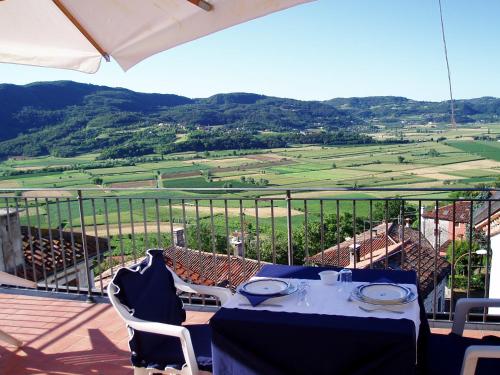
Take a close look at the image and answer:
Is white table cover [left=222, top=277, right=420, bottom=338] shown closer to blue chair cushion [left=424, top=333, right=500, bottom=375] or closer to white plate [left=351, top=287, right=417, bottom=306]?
white plate [left=351, top=287, right=417, bottom=306]

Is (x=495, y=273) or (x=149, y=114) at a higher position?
(x=149, y=114)

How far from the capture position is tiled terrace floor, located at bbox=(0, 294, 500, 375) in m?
3.21

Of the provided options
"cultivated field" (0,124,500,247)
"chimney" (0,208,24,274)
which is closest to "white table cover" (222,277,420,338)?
"chimney" (0,208,24,274)

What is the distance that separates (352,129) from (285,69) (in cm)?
928

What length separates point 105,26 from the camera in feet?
8.47

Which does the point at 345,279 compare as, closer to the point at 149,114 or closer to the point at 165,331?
the point at 165,331

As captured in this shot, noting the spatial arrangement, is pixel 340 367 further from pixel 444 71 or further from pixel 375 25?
pixel 375 25

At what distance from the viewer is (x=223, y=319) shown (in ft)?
5.96

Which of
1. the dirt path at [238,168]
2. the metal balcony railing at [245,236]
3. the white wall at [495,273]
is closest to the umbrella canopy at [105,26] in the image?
the metal balcony railing at [245,236]

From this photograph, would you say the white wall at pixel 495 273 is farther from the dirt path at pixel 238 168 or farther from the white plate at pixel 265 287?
the dirt path at pixel 238 168

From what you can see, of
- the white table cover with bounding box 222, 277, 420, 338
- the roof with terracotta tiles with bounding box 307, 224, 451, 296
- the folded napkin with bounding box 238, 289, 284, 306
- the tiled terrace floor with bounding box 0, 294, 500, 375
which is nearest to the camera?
the white table cover with bounding box 222, 277, 420, 338

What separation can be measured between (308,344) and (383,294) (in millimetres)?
437

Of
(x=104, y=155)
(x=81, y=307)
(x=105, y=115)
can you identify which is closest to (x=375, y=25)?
(x=81, y=307)

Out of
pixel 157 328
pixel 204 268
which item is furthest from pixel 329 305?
pixel 204 268
